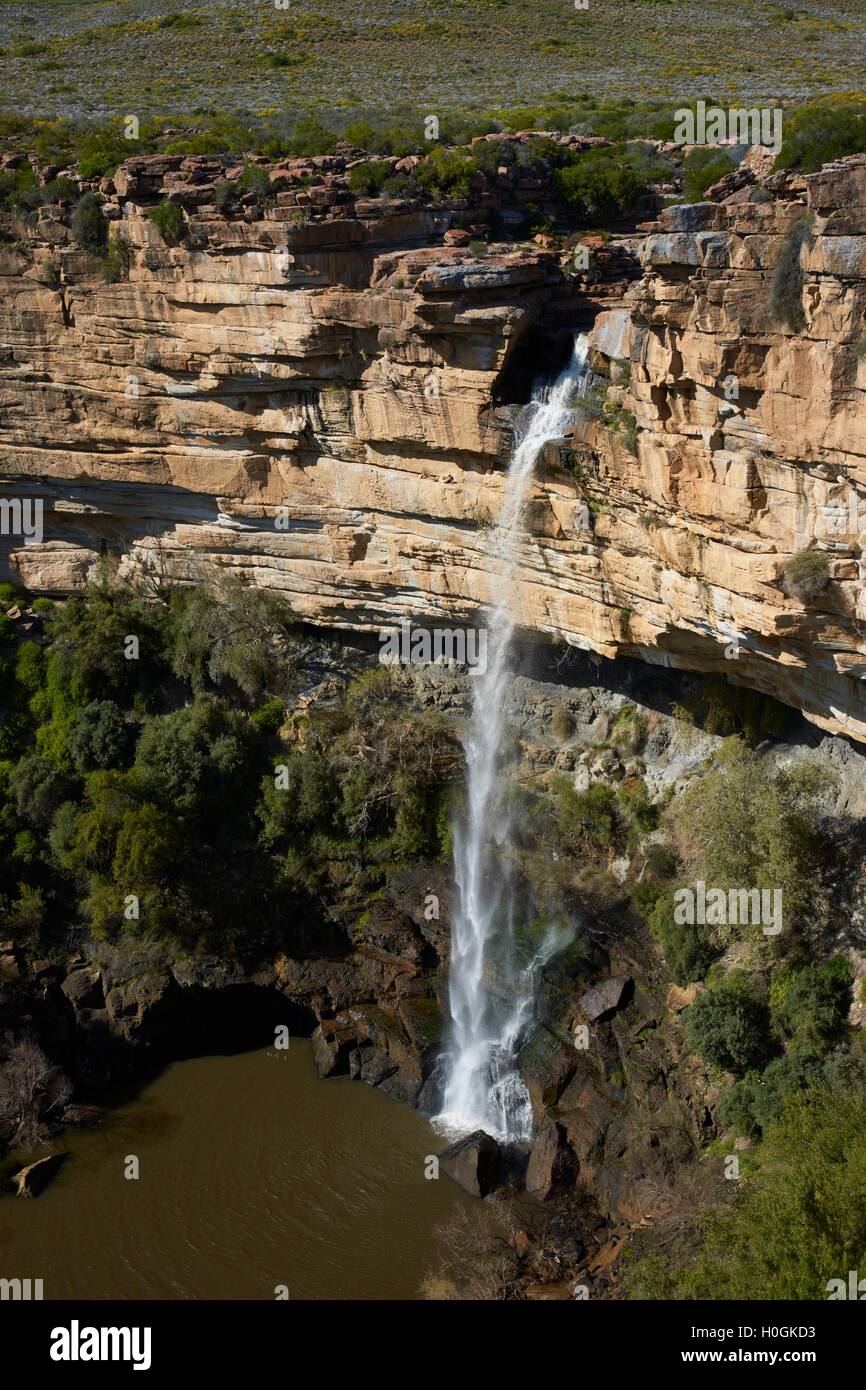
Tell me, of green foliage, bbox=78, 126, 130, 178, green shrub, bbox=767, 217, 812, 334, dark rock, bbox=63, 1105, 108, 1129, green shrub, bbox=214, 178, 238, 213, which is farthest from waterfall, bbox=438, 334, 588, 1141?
green foliage, bbox=78, 126, 130, 178

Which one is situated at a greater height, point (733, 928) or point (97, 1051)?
point (733, 928)

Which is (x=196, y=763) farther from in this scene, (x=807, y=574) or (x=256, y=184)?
(x=807, y=574)

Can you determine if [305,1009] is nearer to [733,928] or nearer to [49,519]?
[733,928]

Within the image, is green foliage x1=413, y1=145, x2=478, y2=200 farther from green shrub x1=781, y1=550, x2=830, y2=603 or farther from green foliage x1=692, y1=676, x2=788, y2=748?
green shrub x1=781, y1=550, x2=830, y2=603

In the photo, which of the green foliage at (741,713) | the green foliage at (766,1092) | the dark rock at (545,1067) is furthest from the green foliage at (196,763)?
the green foliage at (766,1092)

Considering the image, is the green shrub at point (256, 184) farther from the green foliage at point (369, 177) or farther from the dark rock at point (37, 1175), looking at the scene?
the dark rock at point (37, 1175)
